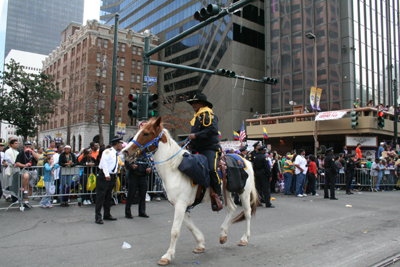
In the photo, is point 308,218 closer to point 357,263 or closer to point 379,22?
point 357,263

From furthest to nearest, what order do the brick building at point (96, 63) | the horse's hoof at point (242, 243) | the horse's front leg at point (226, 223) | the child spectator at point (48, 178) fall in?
the brick building at point (96, 63), the child spectator at point (48, 178), the horse's hoof at point (242, 243), the horse's front leg at point (226, 223)

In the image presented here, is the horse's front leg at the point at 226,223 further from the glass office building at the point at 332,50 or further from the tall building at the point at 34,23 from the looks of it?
the tall building at the point at 34,23

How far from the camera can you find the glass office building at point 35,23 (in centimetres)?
16475

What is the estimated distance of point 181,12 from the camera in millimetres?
62375

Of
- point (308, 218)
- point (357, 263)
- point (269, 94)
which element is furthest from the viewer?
point (269, 94)

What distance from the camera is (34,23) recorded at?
173m

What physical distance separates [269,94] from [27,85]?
2929 cm

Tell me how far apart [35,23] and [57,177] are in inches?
7736

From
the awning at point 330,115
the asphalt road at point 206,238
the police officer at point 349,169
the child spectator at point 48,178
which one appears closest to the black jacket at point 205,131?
the asphalt road at point 206,238

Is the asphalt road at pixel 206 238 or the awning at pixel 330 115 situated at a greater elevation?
the awning at pixel 330 115

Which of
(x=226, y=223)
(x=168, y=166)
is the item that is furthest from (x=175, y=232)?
(x=226, y=223)

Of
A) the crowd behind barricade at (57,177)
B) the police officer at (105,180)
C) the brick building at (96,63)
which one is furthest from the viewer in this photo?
the brick building at (96,63)

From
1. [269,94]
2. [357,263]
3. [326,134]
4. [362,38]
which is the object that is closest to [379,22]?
[362,38]

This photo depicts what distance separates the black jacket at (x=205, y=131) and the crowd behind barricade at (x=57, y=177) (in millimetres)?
3600
